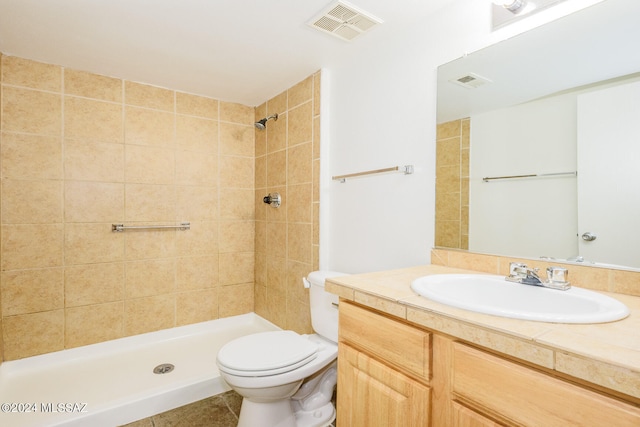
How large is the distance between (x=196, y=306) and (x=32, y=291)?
1.04m

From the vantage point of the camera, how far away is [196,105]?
259 cm

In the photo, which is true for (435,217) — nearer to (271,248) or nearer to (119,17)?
(271,248)

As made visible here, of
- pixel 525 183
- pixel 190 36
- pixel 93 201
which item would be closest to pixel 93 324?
pixel 93 201

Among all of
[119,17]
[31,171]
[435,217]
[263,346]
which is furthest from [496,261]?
[31,171]

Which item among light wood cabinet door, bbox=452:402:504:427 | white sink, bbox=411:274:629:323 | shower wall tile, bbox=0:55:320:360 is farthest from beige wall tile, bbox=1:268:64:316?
light wood cabinet door, bbox=452:402:504:427

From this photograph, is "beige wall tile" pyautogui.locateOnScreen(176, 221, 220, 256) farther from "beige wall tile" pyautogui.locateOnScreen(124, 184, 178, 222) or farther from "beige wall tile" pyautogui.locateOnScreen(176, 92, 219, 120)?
"beige wall tile" pyautogui.locateOnScreen(176, 92, 219, 120)

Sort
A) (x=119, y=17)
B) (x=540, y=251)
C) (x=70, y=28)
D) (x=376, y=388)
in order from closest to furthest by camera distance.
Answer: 1. (x=376, y=388)
2. (x=540, y=251)
3. (x=119, y=17)
4. (x=70, y=28)

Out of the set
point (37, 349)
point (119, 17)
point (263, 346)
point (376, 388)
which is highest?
point (119, 17)

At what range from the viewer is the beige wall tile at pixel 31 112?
6.39 ft

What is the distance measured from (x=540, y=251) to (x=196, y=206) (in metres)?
2.33

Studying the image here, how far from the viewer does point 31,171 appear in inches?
78.8

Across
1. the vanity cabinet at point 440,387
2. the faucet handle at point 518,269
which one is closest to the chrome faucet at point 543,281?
the faucet handle at point 518,269

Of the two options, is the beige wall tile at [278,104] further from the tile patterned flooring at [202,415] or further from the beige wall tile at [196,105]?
the tile patterned flooring at [202,415]

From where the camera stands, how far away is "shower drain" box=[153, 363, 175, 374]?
200cm
